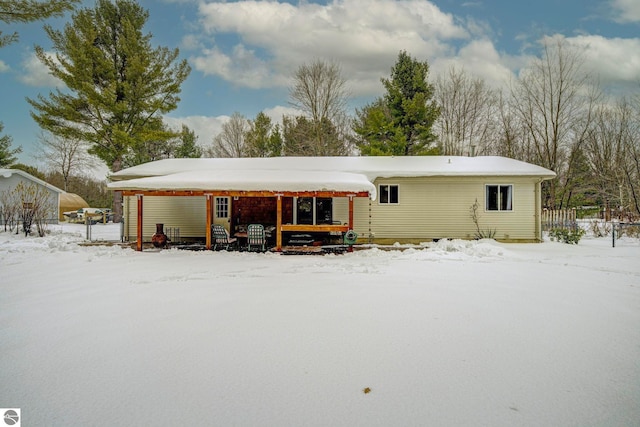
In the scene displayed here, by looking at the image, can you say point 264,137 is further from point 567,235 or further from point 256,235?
point 567,235

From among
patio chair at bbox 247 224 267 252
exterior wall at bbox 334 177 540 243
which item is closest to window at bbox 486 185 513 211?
exterior wall at bbox 334 177 540 243

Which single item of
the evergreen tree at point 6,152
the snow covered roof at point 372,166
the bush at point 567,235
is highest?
the evergreen tree at point 6,152

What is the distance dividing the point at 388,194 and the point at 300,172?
3283mm

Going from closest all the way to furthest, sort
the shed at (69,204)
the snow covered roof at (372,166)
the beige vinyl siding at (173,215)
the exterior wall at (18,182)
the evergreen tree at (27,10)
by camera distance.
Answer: the evergreen tree at (27,10)
the snow covered roof at (372,166)
the beige vinyl siding at (173,215)
the exterior wall at (18,182)
the shed at (69,204)

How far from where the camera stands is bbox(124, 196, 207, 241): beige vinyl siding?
1283 centimetres

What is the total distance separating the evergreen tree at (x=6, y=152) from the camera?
2775 centimetres

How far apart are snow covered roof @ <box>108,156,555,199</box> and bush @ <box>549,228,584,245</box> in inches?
92.5

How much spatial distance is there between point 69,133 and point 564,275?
2312cm

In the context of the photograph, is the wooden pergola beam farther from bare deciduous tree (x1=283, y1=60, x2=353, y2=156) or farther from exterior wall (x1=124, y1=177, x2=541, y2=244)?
bare deciduous tree (x1=283, y1=60, x2=353, y2=156)

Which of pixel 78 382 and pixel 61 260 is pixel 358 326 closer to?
pixel 78 382

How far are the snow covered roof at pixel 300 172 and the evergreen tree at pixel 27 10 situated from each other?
5.15 m

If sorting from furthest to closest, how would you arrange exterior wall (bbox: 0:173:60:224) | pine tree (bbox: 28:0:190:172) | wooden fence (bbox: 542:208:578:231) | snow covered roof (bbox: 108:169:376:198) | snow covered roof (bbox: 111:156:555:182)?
exterior wall (bbox: 0:173:60:224)
pine tree (bbox: 28:0:190:172)
wooden fence (bbox: 542:208:578:231)
snow covered roof (bbox: 111:156:555:182)
snow covered roof (bbox: 108:169:376:198)

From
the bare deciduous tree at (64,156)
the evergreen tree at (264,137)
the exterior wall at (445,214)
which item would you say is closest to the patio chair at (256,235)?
the exterior wall at (445,214)

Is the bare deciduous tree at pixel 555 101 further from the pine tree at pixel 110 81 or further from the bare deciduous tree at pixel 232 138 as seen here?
the pine tree at pixel 110 81
